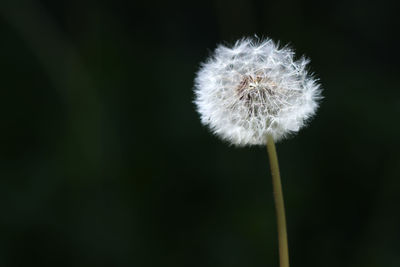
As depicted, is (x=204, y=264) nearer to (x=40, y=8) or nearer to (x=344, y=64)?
(x=344, y=64)

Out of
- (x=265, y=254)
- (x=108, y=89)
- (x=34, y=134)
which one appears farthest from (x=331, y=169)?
(x=34, y=134)

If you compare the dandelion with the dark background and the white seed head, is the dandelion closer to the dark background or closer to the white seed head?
the white seed head

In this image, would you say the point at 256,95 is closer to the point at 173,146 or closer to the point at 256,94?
the point at 256,94

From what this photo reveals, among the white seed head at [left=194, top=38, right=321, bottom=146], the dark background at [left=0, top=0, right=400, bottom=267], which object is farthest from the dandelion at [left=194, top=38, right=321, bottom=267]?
the dark background at [left=0, top=0, right=400, bottom=267]

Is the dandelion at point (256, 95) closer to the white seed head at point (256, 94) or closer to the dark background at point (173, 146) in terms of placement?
the white seed head at point (256, 94)

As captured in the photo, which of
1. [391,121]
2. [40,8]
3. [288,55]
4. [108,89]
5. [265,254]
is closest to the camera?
[288,55]

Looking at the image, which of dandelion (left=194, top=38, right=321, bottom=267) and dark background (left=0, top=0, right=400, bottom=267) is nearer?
dandelion (left=194, top=38, right=321, bottom=267)

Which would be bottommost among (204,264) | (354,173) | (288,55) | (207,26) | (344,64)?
(204,264)

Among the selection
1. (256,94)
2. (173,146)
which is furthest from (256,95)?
(173,146)

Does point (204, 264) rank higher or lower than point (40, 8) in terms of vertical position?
lower
